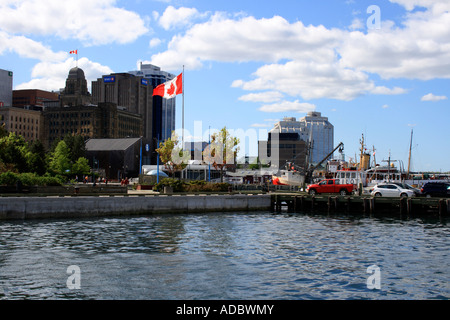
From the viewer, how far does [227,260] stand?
24344 mm

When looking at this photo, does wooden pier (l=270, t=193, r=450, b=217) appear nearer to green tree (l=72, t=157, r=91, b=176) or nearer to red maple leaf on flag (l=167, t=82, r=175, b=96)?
red maple leaf on flag (l=167, t=82, r=175, b=96)

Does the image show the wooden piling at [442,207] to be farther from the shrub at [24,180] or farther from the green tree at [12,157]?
the green tree at [12,157]

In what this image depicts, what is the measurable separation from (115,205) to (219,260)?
2548cm

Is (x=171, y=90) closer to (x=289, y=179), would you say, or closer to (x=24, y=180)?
(x=24, y=180)

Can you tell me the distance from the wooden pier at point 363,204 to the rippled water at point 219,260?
11.7m

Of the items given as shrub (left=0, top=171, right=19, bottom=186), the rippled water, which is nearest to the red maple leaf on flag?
shrub (left=0, top=171, right=19, bottom=186)

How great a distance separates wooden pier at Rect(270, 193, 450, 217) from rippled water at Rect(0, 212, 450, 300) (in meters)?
11.7

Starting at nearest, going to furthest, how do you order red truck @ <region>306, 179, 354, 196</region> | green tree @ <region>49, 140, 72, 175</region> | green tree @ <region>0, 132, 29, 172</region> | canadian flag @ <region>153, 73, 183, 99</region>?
canadian flag @ <region>153, 73, 183, 99</region> → red truck @ <region>306, 179, 354, 196</region> → green tree @ <region>0, 132, 29, 172</region> → green tree @ <region>49, 140, 72, 175</region>

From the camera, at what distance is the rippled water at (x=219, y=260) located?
1825 cm

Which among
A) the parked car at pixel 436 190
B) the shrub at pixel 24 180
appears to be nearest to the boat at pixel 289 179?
the parked car at pixel 436 190

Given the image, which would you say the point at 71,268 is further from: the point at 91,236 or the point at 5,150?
the point at 5,150

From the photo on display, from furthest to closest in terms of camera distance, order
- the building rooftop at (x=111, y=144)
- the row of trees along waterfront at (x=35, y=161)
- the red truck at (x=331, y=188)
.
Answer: the building rooftop at (x=111, y=144)
the red truck at (x=331, y=188)
the row of trees along waterfront at (x=35, y=161)

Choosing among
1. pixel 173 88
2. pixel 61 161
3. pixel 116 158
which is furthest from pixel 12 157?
pixel 116 158

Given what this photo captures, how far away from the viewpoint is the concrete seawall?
138 ft
